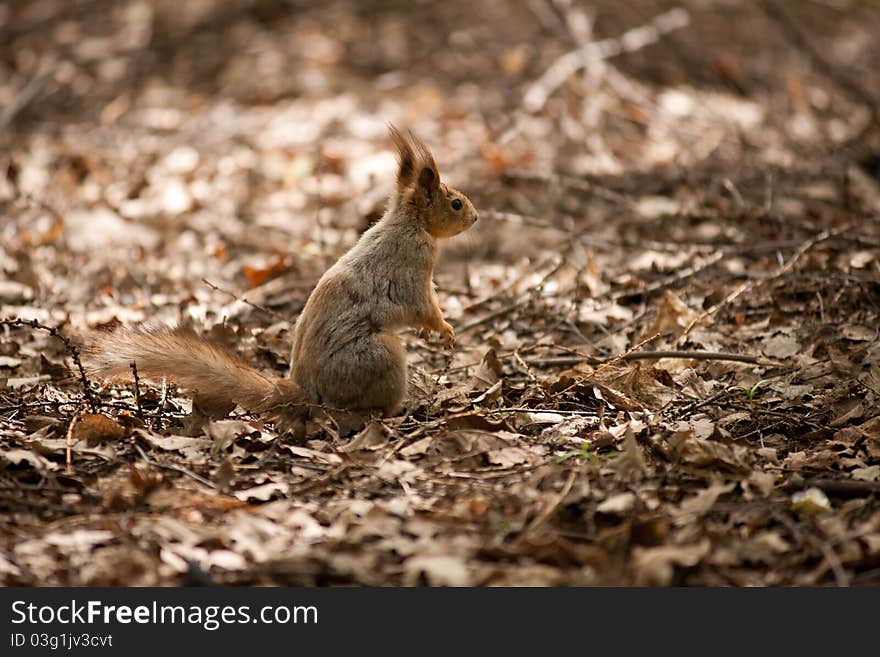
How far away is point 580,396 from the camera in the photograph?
4.53 meters

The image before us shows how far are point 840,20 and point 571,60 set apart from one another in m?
5.71

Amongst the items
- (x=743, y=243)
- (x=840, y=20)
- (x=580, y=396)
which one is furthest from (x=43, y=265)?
(x=840, y=20)

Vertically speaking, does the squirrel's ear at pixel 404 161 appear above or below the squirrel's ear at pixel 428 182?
above

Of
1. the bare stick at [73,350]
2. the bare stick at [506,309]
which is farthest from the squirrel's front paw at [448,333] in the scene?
the bare stick at [73,350]

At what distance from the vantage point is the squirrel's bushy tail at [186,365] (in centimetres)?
404

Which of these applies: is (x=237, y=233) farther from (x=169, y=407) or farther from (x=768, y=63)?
(x=768, y=63)

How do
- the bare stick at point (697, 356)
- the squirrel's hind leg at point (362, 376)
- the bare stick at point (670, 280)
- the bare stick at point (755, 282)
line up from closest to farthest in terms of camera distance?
the squirrel's hind leg at point (362, 376)
the bare stick at point (697, 356)
the bare stick at point (755, 282)
the bare stick at point (670, 280)

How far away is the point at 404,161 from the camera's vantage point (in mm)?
4695

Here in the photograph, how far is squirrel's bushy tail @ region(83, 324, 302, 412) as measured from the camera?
13.3 ft

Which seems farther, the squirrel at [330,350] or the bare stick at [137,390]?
the squirrel at [330,350]

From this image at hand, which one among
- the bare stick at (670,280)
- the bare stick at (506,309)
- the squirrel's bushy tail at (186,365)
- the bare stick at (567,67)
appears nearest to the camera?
the squirrel's bushy tail at (186,365)

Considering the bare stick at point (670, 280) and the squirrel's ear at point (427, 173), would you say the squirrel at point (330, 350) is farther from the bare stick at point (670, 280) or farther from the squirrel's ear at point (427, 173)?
the bare stick at point (670, 280)

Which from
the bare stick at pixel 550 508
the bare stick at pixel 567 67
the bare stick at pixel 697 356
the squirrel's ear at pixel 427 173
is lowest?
the bare stick at pixel 550 508

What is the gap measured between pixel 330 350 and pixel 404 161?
107cm
